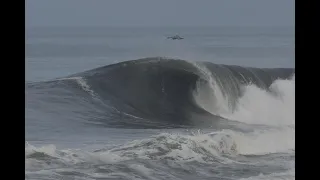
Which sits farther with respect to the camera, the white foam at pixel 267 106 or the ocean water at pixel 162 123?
the white foam at pixel 267 106

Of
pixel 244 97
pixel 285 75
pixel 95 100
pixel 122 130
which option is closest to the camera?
pixel 122 130

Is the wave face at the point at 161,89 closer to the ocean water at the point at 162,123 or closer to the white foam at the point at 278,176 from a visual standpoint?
the ocean water at the point at 162,123

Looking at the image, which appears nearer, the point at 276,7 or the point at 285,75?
the point at 285,75

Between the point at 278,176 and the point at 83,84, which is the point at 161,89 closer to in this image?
the point at 83,84

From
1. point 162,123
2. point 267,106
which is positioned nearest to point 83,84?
point 162,123

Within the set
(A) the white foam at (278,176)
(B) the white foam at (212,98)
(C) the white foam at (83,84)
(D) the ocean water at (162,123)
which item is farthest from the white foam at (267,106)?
(A) the white foam at (278,176)
